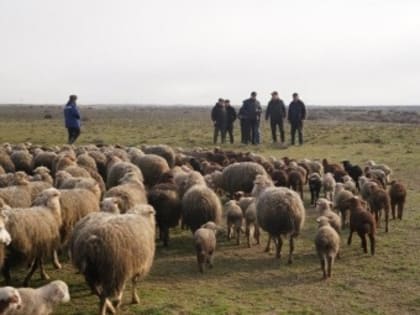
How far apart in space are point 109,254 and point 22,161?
9785 millimetres

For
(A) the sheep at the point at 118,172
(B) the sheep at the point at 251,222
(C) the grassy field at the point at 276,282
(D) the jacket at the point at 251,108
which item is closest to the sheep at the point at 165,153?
(A) the sheep at the point at 118,172

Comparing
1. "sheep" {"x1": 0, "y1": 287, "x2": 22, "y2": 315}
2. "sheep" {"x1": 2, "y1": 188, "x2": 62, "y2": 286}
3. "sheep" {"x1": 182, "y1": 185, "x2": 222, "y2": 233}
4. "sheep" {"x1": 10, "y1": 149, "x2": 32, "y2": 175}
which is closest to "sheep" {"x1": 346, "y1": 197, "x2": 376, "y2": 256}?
"sheep" {"x1": 182, "y1": 185, "x2": 222, "y2": 233}

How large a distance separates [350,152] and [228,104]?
277 inches

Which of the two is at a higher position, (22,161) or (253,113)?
(253,113)

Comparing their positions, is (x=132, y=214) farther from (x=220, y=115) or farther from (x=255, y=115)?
(x=220, y=115)

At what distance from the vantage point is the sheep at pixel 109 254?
267 inches

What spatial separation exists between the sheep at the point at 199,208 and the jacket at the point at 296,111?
16.8 metres

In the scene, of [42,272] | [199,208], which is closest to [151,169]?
[199,208]

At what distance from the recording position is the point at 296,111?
26.8m

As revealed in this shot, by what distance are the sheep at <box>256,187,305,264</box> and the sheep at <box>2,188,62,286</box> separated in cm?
370

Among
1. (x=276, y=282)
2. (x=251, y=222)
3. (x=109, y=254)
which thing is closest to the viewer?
(x=109, y=254)

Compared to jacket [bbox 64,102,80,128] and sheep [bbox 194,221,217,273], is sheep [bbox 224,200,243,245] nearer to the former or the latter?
sheep [bbox 194,221,217,273]

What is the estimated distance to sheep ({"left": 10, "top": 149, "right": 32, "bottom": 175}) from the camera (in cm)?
1542

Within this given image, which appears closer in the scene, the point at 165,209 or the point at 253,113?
the point at 165,209
